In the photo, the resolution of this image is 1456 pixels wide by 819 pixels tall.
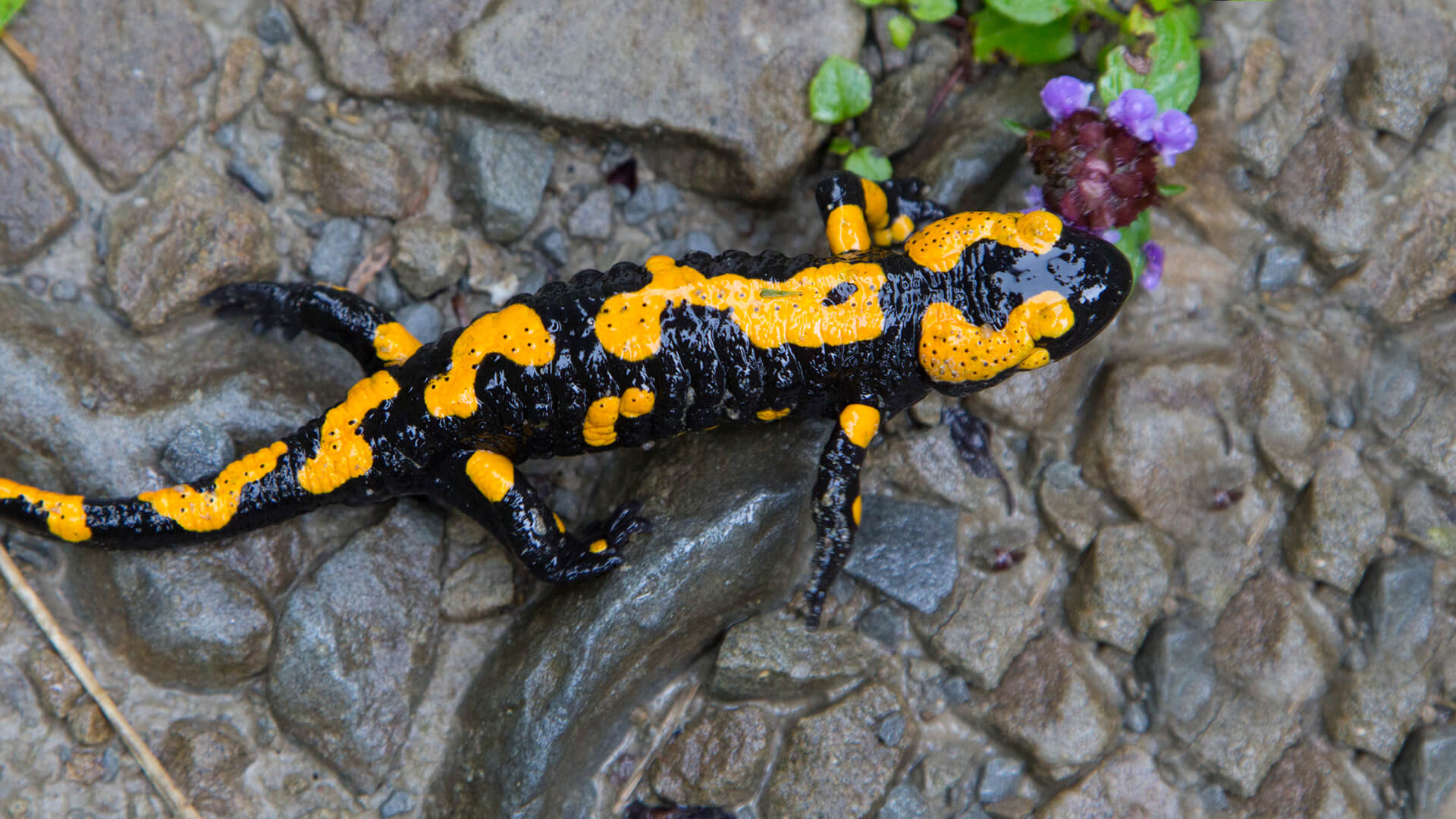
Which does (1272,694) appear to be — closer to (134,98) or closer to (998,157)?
(998,157)

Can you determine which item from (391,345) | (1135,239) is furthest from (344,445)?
(1135,239)

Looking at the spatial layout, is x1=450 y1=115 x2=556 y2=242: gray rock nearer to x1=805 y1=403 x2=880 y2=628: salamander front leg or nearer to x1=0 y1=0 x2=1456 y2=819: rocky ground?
x1=0 y1=0 x2=1456 y2=819: rocky ground

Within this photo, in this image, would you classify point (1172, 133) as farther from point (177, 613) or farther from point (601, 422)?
point (177, 613)

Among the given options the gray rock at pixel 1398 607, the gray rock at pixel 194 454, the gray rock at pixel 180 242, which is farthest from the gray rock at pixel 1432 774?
the gray rock at pixel 180 242

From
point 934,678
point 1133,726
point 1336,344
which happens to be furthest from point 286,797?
point 1336,344

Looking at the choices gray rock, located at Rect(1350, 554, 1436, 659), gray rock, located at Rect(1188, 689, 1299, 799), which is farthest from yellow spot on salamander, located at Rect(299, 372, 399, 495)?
gray rock, located at Rect(1350, 554, 1436, 659)

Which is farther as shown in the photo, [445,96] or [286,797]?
[445,96]
